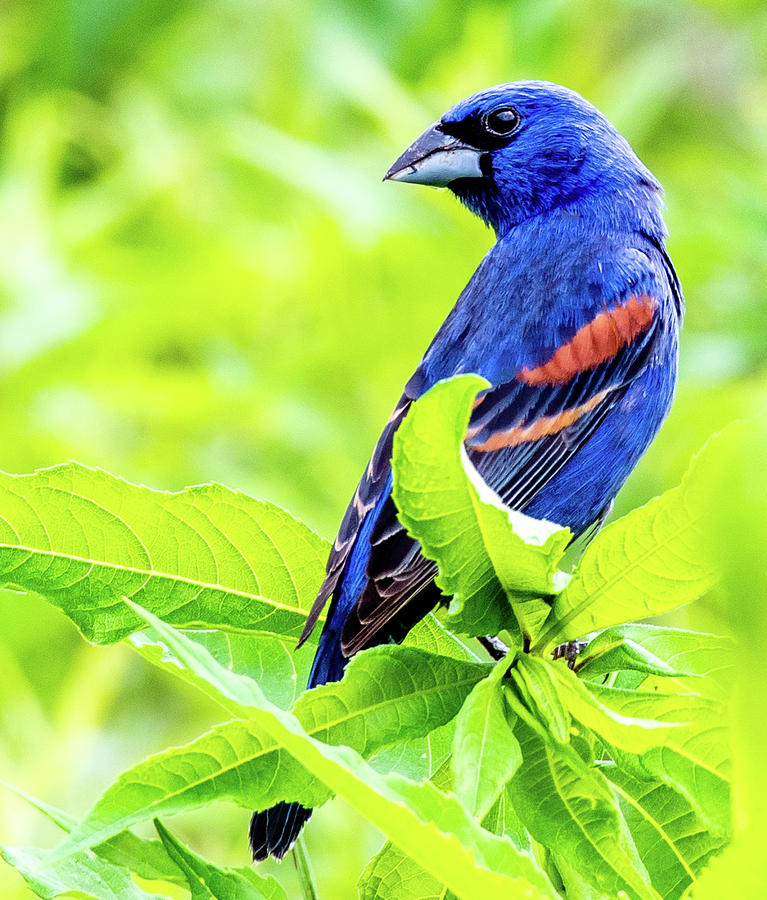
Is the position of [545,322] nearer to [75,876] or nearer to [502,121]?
[502,121]

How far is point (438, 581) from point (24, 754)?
2576mm

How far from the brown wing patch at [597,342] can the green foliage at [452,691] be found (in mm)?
1127

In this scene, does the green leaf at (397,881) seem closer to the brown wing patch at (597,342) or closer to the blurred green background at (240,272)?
the brown wing patch at (597,342)

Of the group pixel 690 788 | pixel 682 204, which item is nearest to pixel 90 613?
pixel 690 788

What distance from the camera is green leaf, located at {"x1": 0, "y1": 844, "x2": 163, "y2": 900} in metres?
1.45

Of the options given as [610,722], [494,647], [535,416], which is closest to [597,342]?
[535,416]

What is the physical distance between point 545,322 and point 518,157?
72 centimetres

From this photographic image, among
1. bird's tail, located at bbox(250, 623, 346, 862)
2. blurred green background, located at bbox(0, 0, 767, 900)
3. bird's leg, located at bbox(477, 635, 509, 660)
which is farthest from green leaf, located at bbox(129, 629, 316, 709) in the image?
blurred green background, located at bbox(0, 0, 767, 900)

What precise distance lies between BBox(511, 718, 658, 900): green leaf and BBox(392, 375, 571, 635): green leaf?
6.8 inches

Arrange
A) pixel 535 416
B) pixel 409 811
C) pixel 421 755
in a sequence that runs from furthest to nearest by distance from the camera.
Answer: pixel 535 416
pixel 421 755
pixel 409 811

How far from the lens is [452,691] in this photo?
1.60 metres

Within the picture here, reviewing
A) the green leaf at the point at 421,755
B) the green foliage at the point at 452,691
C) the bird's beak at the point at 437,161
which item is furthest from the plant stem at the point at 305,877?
the bird's beak at the point at 437,161

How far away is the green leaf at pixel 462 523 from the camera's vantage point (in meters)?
1.35

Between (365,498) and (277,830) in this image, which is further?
(365,498)
